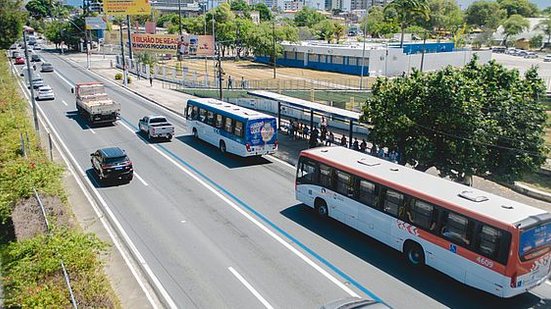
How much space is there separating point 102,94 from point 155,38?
3681 cm

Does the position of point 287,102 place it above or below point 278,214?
above

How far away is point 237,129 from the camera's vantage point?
100 feet

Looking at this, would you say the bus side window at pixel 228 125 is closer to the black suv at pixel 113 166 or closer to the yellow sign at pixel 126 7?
the black suv at pixel 113 166

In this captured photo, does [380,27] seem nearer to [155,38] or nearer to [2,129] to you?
[155,38]

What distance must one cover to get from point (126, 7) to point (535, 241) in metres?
69.1

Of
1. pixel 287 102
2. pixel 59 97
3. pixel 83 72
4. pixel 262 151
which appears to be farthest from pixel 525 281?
pixel 83 72

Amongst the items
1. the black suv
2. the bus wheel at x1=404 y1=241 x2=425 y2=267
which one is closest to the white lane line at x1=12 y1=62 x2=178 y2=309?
the black suv

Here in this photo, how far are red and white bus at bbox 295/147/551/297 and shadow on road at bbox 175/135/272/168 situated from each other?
9.71m

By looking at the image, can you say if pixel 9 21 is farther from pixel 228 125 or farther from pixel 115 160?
pixel 115 160

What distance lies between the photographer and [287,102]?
35.2 metres

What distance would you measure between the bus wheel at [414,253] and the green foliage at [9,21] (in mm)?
60830

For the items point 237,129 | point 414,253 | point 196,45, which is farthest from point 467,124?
point 196,45

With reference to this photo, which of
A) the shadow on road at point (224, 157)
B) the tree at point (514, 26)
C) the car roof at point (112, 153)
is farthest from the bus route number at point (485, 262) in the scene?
the tree at point (514, 26)

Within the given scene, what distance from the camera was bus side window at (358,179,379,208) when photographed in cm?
1845
